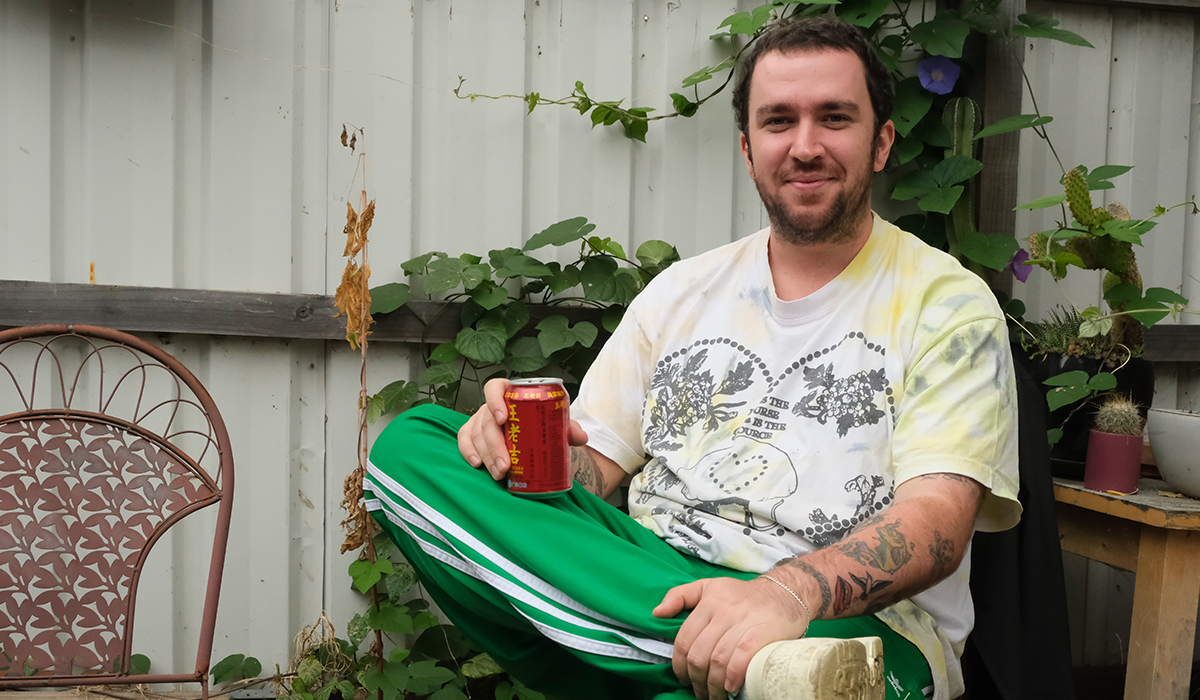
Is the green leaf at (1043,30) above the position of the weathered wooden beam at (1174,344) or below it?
above

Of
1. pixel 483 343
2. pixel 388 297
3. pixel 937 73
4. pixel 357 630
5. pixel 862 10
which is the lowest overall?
pixel 357 630

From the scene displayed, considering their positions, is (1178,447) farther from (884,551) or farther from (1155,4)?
(1155,4)

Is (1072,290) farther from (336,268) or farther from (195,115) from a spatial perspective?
(195,115)

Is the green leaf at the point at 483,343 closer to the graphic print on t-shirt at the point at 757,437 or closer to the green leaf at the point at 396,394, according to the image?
the green leaf at the point at 396,394

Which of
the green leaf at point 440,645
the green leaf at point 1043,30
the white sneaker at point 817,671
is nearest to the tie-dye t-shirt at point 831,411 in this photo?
the white sneaker at point 817,671

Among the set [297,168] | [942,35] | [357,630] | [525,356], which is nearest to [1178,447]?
[942,35]

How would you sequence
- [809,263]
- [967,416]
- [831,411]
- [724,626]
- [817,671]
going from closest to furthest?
[817,671]
[724,626]
[967,416]
[831,411]
[809,263]

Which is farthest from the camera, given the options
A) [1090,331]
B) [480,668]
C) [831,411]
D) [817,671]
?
[480,668]

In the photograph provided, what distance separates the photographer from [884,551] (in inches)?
40.3

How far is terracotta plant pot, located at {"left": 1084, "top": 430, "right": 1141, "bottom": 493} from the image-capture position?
5.16 ft

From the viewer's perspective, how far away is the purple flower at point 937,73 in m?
1.97

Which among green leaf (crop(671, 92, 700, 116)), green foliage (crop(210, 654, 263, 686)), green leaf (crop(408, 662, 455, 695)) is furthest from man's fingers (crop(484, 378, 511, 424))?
green foliage (crop(210, 654, 263, 686))

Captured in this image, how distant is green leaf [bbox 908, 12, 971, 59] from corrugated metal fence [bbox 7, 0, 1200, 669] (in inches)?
16.9

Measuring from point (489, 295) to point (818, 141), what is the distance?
912mm
